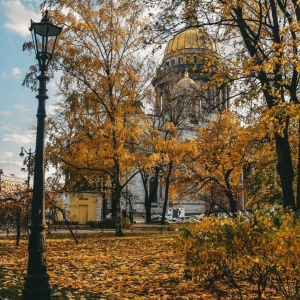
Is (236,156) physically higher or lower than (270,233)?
higher

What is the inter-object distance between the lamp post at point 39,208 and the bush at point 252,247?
2172 millimetres

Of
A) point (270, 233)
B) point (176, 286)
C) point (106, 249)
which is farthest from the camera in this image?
point (106, 249)

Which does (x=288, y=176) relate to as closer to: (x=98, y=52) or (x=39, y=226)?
(x=39, y=226)

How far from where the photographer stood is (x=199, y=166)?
102 feet

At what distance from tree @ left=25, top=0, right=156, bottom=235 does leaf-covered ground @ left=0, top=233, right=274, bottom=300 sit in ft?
24.7

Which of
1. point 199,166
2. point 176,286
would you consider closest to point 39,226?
point 176,286

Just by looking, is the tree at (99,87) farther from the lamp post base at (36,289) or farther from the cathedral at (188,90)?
the lamp post base at (36,289)

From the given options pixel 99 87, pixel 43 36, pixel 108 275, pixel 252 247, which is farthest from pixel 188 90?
pixel 252 247

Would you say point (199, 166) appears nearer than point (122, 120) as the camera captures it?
No

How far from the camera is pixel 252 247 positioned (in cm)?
541

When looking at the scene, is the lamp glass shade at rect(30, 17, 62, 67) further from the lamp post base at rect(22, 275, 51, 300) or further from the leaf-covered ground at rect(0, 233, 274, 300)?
the leaf-covered ground at rect(0, 233, 274, 300)

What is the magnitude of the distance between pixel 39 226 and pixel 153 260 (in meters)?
5.61

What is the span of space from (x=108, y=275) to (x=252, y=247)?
4283 millimetres

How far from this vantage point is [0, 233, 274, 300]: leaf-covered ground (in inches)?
268
